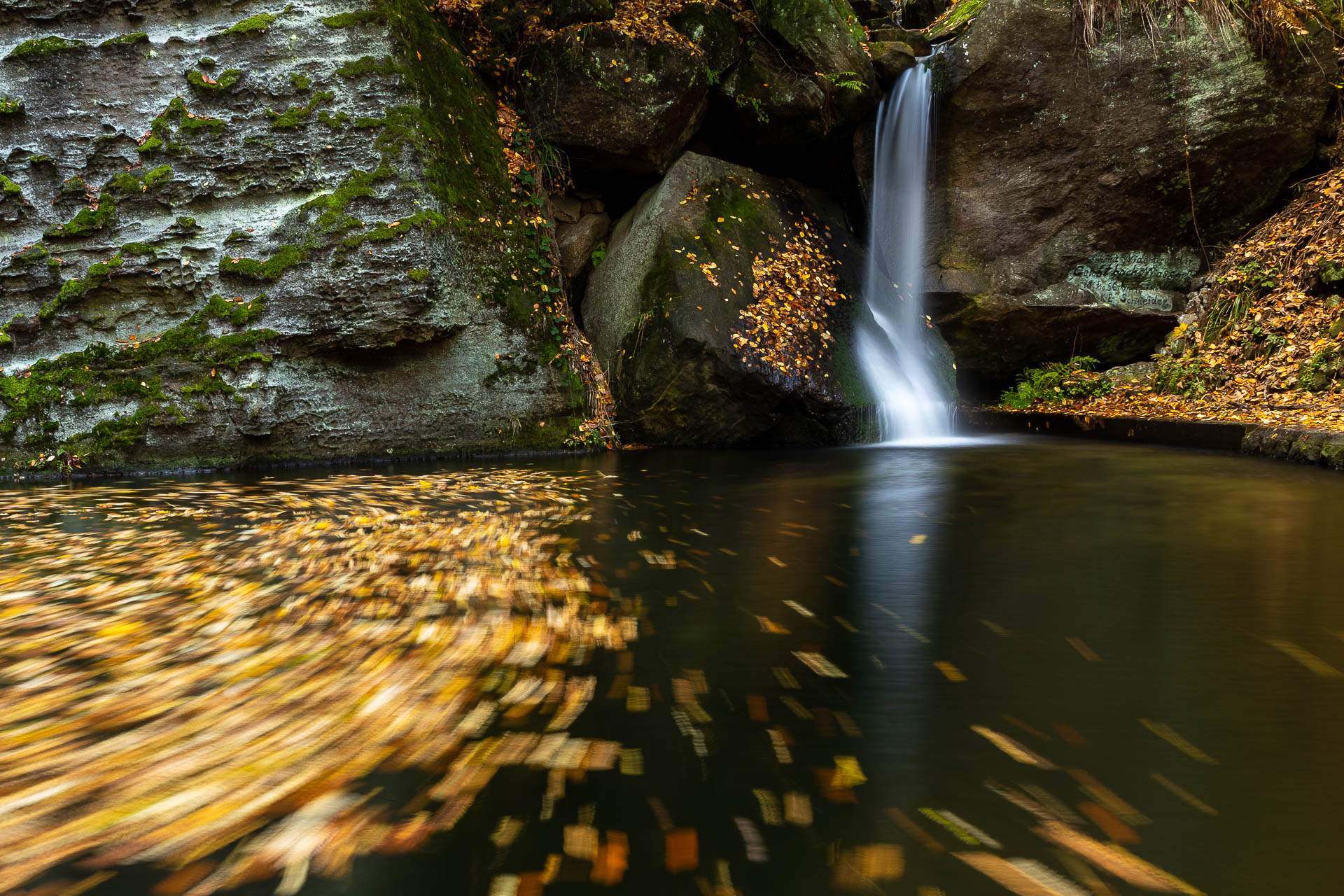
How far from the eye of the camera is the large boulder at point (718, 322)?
32.2 feet

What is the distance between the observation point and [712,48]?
438 inches

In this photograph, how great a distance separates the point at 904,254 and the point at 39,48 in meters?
10.8

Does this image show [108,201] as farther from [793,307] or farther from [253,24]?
[793,307]

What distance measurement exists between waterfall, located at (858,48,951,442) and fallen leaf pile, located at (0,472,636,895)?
26.0ft

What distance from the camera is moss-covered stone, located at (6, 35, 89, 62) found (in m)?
8.39

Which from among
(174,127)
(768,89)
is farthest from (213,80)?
(768,89)

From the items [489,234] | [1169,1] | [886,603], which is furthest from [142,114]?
[1169,1]

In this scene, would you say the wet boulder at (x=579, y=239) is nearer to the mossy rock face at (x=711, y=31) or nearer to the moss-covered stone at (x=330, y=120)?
the mossy rock face at (x=711, y=31)

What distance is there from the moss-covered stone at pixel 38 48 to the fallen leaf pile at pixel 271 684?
6145 millimetres

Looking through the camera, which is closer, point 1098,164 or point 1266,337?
point 1266,337

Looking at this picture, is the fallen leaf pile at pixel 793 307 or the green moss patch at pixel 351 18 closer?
the green moss patch at pixel 351 18

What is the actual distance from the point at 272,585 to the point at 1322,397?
10.5m

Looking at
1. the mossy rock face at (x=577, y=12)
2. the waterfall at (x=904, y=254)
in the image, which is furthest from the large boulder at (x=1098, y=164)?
the mossy rock face at (x=577, y=12)

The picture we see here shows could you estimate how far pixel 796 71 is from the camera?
11.3 m
